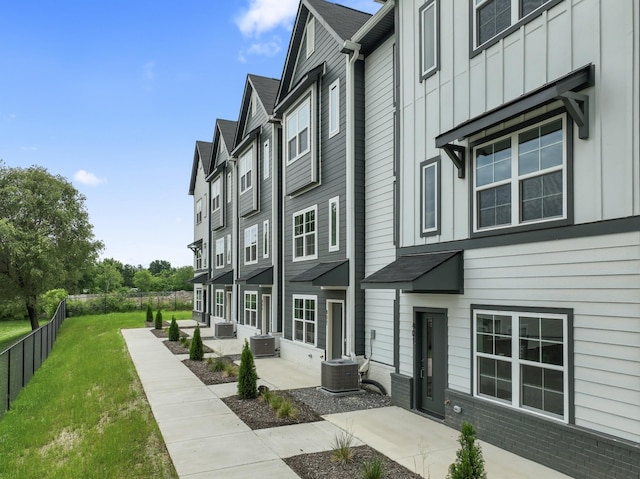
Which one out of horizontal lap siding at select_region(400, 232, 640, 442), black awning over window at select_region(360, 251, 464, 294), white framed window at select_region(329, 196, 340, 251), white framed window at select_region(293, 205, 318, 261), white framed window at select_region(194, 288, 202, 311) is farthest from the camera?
white framed window at select_region(194, 288, 202, 311)

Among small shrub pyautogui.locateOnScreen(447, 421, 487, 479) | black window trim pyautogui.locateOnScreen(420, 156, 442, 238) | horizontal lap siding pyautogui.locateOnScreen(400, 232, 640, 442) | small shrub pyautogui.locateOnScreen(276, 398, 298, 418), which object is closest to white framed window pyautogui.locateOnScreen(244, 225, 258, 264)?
small shrub pyautogui.locateOnScreen(276, 398, 298, 418)

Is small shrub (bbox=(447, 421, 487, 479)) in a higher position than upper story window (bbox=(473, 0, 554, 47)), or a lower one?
lower

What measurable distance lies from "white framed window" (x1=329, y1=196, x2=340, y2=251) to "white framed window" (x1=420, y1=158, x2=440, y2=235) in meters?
4.15

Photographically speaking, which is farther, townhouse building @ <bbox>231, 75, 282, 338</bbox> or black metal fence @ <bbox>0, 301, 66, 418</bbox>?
townhouse building @ <bbox>231, 75, 282, 338</bbox>

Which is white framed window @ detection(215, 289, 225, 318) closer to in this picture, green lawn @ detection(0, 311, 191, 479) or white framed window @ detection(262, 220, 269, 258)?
white framed window @ detection(262, 220, 269, 258)

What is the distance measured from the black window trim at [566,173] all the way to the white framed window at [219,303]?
67.6ft

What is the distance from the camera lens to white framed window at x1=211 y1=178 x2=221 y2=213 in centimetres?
2767

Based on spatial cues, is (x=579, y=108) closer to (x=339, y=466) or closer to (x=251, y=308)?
(x=339, y=466)

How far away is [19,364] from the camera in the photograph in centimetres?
1320

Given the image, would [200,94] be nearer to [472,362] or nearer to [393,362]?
[393,362]

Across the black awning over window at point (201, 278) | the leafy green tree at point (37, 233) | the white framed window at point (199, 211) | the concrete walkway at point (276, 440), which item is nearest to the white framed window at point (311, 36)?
the concrete walkway at point (276, 440)

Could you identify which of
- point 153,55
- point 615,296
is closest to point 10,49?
point 153,55

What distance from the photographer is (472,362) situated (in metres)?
7.89

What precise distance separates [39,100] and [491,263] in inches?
1416
